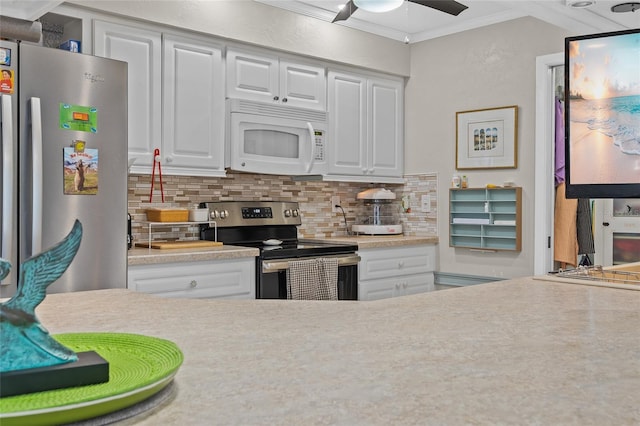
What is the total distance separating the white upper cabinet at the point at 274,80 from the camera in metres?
4.02

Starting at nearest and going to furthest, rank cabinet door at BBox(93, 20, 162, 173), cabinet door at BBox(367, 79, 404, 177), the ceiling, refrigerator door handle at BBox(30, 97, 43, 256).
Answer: refrigerator door handle at BBox(30, 97, 43, 256) < the ceiling < cabinet door at BBox(93, 20, 162, 173) < cabinet door at BBox(367, 79, 404, 177)

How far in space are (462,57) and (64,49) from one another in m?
2.91

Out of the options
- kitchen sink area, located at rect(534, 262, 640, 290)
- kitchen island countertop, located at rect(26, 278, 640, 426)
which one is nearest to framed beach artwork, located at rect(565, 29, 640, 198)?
kitchen sink area, located at rect(534, 262, 640, 290)

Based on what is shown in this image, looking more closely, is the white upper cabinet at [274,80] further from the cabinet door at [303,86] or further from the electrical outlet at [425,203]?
the electrical outlet at [425,203]

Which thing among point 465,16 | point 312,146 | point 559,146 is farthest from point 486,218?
point 465,16

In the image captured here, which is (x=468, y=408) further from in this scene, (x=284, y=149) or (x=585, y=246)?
(x=585, y=246)

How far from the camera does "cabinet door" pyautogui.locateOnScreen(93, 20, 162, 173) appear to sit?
348cm

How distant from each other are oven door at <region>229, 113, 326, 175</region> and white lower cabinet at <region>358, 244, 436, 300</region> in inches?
30.1

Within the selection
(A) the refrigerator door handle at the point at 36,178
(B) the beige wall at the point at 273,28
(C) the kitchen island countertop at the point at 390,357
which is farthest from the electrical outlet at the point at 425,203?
(C) the kitchen island countertop at the point at 390,357

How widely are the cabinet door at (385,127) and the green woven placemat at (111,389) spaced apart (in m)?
4.01

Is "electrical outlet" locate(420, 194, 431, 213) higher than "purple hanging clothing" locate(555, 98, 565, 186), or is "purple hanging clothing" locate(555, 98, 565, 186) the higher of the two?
"purple hanging clothing" locate(555, 98, 565, 186)

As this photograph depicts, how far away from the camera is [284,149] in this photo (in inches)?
169

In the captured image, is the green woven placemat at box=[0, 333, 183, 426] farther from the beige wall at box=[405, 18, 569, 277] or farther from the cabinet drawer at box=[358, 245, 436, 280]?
the beige wall at box=[405, 18, 569, 277]

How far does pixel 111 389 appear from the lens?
754mm
